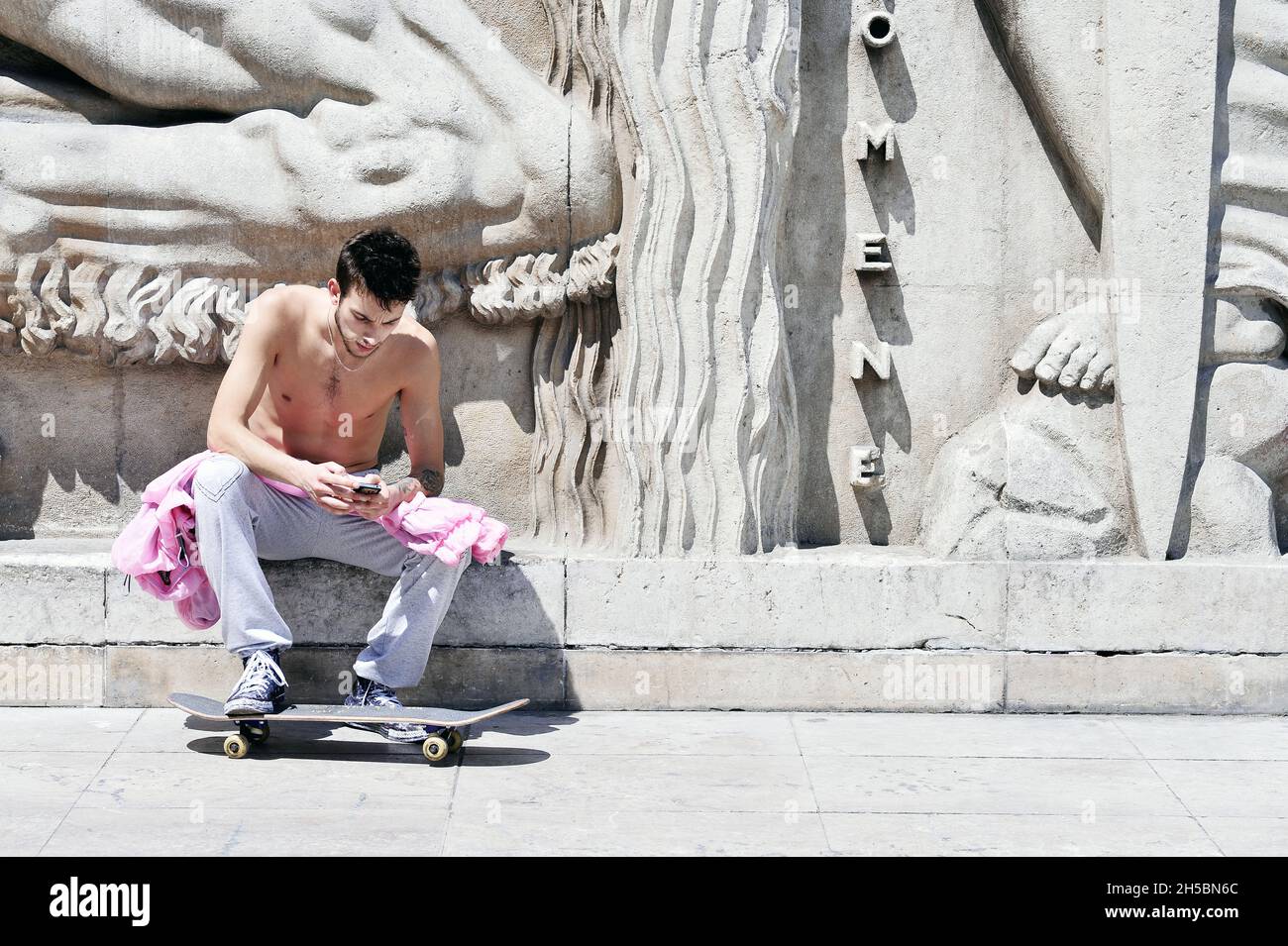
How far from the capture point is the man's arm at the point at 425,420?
4668 mm

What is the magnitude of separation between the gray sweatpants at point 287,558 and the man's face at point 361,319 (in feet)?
1.54

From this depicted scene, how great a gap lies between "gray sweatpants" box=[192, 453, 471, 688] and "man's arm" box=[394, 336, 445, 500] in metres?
0.21

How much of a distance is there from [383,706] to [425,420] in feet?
2.85

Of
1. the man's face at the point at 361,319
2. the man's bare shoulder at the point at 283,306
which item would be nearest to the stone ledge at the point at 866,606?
the man's face at the point at 361,319

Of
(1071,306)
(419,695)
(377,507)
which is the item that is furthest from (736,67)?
(419,695)

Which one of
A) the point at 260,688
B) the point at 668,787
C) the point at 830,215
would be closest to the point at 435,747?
the point at 260,688

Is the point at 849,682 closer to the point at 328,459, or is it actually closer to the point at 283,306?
the point at 328,459

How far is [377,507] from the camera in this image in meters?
4.42

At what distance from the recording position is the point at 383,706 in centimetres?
436

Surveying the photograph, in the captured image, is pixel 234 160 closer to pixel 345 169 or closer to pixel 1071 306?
pixel 345 169

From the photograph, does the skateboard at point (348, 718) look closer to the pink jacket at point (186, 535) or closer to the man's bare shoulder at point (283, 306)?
the pink jacket at point (186, 535)

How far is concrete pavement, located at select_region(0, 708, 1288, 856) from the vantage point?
3.62 metres

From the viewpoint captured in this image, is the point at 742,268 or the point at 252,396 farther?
the point at 742,268

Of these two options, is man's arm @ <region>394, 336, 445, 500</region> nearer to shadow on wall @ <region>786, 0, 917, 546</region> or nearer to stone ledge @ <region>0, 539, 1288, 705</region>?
stone ledge @ <region>0, 539, 1288, 705</region>
